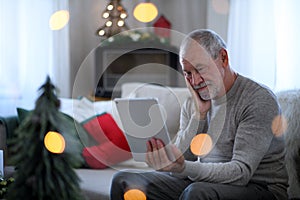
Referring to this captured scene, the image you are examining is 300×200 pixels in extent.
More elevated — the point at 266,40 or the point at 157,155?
the point at 266,40

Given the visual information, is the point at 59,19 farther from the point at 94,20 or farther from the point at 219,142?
the point at 219,142

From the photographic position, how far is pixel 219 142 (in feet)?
5.99

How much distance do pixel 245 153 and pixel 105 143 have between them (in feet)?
3.12

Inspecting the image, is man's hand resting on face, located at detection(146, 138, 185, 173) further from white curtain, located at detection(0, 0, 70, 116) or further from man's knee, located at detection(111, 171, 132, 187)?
white curtain, located at detection(0, 0, 70, 116)

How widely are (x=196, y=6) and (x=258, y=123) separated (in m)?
3.39

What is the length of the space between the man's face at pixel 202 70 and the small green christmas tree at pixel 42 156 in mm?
750

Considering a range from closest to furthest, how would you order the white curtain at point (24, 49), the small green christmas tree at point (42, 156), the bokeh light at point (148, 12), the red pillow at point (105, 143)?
the small green christmas tree at point (42, 156)
the red pillow at point (105, 143)
the white curtain at point (24, 49)
the bokeh light at point (148, 12)

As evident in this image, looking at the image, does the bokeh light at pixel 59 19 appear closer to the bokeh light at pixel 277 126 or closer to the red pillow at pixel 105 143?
the red pillow at pixel 105 143

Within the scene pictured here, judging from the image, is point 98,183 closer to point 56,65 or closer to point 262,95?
point 262,95

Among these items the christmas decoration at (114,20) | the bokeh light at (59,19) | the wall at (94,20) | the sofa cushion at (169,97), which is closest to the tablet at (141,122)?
the sofa cushion at (169,97)

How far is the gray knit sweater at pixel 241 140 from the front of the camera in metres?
1.66

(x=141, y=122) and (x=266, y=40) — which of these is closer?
(x=141, y=122)

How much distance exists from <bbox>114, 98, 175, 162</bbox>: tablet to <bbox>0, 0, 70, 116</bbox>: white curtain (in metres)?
2.15

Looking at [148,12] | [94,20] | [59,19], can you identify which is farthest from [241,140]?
[148,12]
